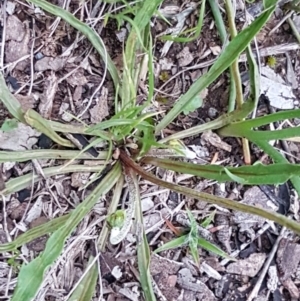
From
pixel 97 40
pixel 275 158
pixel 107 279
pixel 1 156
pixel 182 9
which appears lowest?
pixel 107 279

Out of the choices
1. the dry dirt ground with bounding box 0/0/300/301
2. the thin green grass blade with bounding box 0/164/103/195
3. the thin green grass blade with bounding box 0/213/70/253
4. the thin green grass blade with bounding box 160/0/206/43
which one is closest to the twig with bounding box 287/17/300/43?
the dry dirt ground with bounding box 0/0/300/301

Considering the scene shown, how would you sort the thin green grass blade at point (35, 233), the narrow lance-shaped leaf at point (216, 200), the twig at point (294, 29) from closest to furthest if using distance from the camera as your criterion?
the narrow lance-shaped leaf at point (216, 200) → the thin green grass blade at point (35, 233) → the twig at point (294, 29)

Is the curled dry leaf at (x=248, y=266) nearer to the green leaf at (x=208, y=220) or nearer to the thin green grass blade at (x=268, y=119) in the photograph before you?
the green leaf at (x=208, y=220)

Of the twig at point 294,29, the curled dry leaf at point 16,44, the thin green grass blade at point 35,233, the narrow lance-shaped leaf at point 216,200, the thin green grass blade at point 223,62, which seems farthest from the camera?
the twig at point 294,29

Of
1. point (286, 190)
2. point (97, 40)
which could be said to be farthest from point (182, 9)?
point (286, 190)

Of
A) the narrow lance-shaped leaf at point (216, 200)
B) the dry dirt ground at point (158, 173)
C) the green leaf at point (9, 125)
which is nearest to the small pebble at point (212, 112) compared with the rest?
the dry dirt ground at point (158, 173)

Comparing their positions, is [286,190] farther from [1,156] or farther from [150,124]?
[1,156]

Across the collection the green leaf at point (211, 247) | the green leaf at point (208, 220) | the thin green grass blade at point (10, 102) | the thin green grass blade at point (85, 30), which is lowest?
the green leaf at point (211, 247)

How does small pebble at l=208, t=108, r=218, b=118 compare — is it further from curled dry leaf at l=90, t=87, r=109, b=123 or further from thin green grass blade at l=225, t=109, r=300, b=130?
curled dry leaf at l=90, t=87, r=109, b=123
